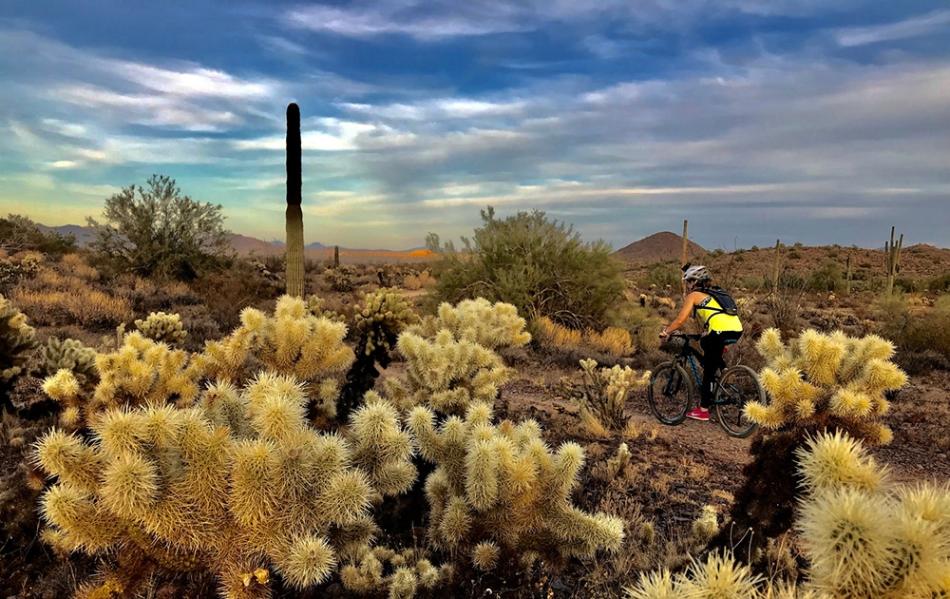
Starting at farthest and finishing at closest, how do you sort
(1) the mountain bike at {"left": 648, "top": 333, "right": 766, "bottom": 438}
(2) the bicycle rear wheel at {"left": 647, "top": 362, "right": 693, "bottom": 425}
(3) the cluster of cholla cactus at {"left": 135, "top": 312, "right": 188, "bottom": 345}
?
1. (3) the cluster of cholla cactus at {"left": 135, "top": 312, "right": 188, "bottom": 345}
2. (2) the bicycle rear wheel at {"left": 647, "top": 362, "right": 693, "bottom": 425}
3. (1) the mountain bike at {"left": 648, "top": 333, "right": 766, "bottom": 438}

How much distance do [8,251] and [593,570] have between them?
3087 centimetres

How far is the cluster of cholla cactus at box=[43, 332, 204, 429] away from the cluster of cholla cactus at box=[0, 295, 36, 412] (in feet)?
5.48

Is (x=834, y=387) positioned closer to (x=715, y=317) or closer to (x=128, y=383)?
(x=715, y=317)

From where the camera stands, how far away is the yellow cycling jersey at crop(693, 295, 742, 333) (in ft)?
23.9

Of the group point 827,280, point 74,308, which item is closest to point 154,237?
point 74,308

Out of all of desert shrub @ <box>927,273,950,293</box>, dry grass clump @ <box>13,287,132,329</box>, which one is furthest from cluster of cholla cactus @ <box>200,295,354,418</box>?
desert shrub @ <box>927,273,950,293</box>

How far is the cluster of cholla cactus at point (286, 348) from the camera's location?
5176 millimetres

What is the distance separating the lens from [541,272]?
14.3 meters

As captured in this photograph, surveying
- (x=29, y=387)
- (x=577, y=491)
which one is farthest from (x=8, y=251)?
(x=577, y=491)

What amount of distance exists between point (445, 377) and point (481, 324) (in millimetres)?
1216

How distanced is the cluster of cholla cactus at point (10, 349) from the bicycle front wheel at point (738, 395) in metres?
7.78

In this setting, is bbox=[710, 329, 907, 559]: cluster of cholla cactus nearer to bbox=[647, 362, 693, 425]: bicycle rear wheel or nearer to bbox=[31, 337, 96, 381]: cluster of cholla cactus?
bbox=[647, 362, 693, 425]: bicycle rear wheel

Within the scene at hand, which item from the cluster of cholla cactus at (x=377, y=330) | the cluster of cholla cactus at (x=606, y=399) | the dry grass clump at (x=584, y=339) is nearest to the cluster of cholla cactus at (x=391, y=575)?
the cluster of cholla cactus at (x=377, y=330)

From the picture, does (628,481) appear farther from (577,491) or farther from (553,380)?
(553,380)
